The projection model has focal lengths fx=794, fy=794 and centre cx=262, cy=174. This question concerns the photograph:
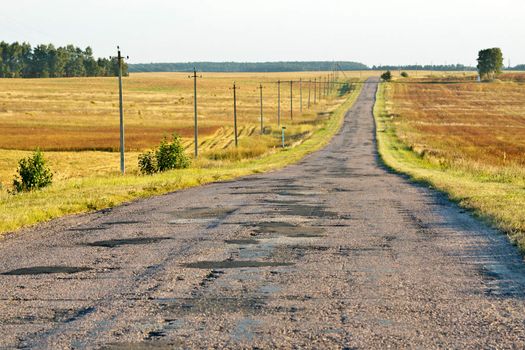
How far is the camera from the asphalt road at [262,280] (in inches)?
299

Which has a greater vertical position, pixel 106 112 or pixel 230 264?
pixel 106 112

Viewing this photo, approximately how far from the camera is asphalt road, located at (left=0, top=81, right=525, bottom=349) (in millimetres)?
7605

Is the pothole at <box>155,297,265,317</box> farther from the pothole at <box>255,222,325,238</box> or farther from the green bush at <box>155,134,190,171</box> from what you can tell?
the green bush at <box>155,134,190,171</box>

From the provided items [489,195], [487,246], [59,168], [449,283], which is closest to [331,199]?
[489,195]

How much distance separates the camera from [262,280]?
33.6 ft

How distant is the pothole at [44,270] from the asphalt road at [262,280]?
27 millimetres

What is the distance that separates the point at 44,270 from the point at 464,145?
2154 inches

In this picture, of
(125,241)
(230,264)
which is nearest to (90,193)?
(125,241)

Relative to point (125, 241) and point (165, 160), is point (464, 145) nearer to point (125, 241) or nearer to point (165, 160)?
point (165, 160)

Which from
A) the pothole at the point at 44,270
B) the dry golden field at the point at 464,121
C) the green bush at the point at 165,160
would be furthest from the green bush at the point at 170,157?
the pothole at the point at 44,270

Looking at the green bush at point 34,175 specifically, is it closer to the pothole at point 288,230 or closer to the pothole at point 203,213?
the pothole at point 203,213

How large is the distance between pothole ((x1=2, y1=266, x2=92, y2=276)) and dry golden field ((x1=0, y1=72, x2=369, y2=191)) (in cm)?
2399

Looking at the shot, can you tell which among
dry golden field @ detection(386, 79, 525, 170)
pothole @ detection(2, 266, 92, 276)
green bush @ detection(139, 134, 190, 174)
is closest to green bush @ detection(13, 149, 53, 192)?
green bush @ detection(139, 134, 190, 174)

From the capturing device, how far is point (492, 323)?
26.3ft
